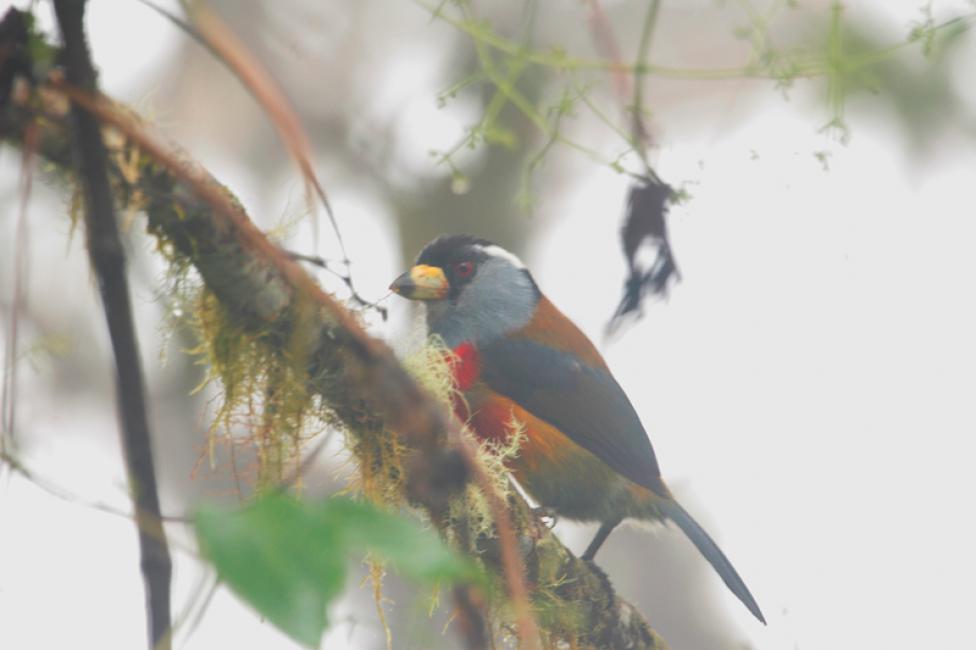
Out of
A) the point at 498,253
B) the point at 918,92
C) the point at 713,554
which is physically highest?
the point at 918,92

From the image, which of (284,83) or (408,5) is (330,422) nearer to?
(284,83)

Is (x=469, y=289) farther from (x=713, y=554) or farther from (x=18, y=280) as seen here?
(x=18, y=280)

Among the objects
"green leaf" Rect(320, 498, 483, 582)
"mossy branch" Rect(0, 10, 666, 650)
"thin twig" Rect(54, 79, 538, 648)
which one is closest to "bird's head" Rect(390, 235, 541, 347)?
"mossy branch" Rect(0, 10, 666, 650)

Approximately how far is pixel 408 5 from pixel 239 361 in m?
6.46

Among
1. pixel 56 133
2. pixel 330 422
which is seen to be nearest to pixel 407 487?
pixel 330 422

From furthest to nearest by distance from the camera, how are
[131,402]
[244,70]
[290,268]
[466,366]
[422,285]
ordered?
[422,285] < [466,366] < [290,268] < [244,70] < [131,402]

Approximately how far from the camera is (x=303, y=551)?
965mm

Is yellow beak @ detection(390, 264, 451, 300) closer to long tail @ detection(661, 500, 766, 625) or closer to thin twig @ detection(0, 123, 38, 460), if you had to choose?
long tail @ detection(661, 500, 766, 625)

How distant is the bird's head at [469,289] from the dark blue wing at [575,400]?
0.14 meters

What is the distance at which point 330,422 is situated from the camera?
245 cm

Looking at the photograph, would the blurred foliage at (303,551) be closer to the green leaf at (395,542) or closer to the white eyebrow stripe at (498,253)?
the green leaf at (395,542)

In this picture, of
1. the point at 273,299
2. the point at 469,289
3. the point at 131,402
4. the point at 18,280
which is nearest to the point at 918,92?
the point at 469,289

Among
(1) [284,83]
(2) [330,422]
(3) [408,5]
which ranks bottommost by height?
(2) [330,422]

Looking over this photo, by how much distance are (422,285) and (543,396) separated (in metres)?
0.61
